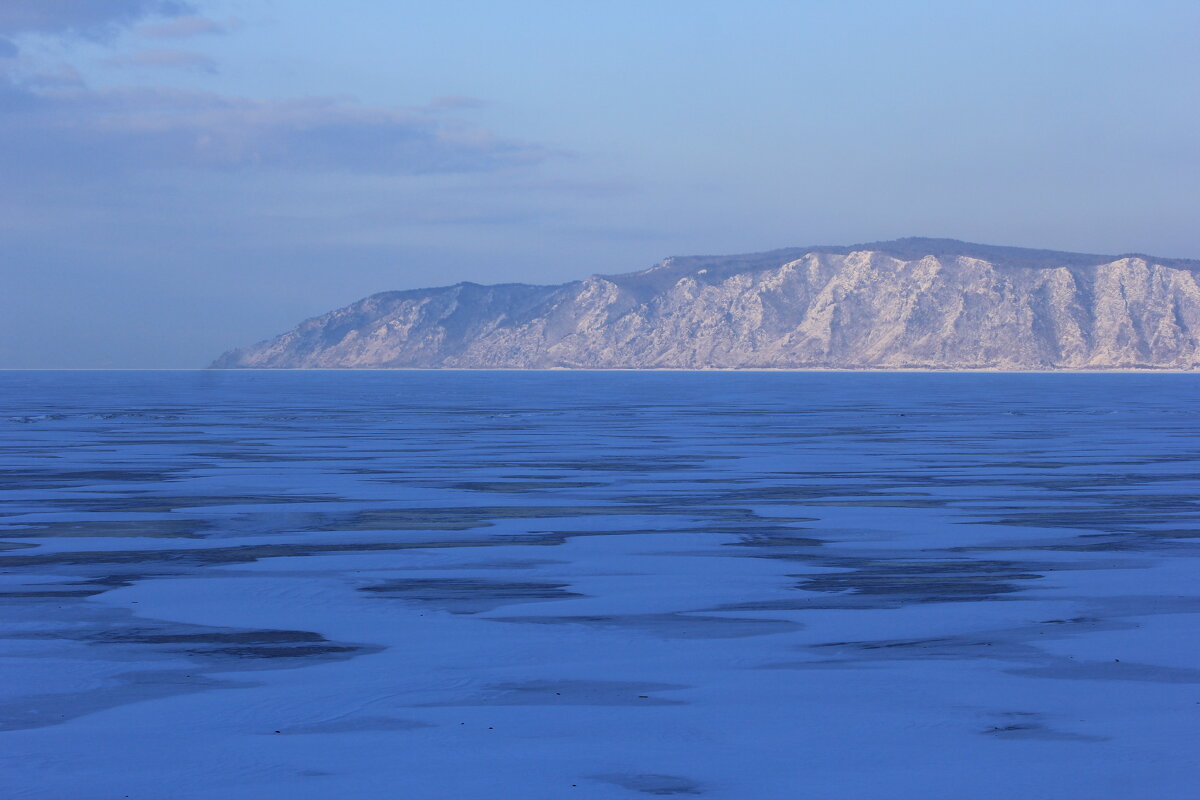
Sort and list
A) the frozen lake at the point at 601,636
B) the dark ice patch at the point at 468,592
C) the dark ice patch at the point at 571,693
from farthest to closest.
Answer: the dark ice patch at the point at 468,592, the dark ice patch at the point at 571,693, the frozen lake at the point at 601,636

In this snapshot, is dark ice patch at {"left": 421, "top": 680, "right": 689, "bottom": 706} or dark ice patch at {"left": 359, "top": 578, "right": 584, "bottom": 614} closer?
dark ice patch at {"left": 421, "top": 680, "right": 689, "bottom": 706}

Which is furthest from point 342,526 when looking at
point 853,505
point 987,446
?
point 987,446

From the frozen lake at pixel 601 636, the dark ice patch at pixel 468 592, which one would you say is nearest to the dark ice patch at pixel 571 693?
the frozen lake at pixel 601 636

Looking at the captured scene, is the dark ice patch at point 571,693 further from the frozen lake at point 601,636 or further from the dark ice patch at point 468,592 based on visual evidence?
the dark ice patch at point 468,592

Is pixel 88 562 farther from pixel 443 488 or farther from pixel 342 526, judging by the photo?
pixel 443 488

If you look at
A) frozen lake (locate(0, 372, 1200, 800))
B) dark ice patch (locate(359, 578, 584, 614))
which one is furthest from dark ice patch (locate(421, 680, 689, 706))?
dark ice patch (locate(359, 578, 584, 614))

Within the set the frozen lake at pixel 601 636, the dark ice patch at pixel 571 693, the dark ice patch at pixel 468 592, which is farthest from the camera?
the dark ice patch at pixel 468 592

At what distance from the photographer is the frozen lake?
885 centimetres

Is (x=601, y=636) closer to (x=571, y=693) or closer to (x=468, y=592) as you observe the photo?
(x=571, y=693)

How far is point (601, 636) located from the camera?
12.6 meters

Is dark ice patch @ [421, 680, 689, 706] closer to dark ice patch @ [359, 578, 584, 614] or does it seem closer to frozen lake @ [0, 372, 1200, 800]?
frozen lake @ [0, 372, 1200, 800]

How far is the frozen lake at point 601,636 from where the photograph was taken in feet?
29.0

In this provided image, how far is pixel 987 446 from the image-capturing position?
37.3 m

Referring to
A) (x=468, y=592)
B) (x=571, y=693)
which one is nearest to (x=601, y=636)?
(x=571, y=693)
